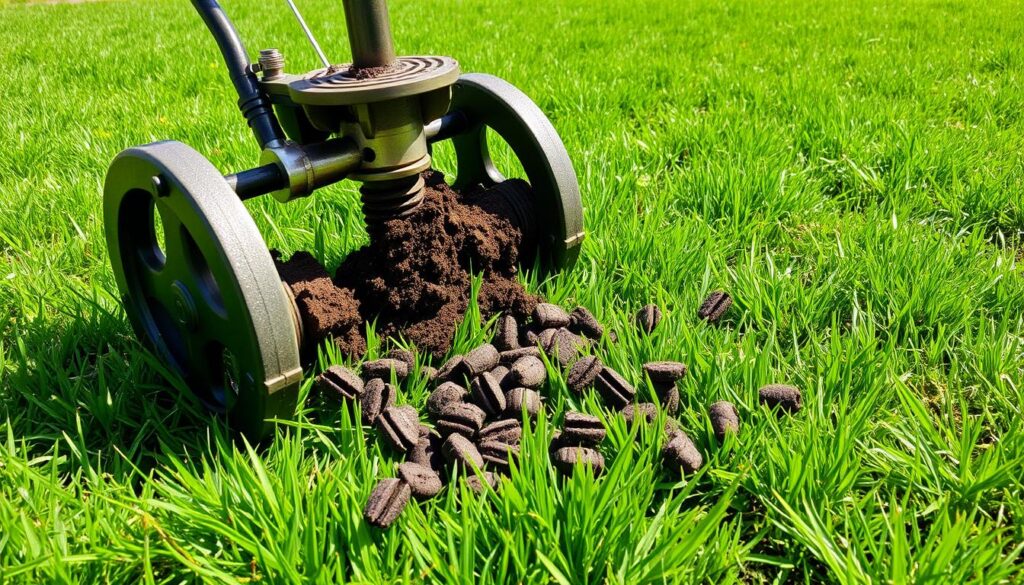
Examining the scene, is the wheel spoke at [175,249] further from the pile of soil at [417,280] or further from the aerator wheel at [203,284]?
→ the pile of soil at [417,280]

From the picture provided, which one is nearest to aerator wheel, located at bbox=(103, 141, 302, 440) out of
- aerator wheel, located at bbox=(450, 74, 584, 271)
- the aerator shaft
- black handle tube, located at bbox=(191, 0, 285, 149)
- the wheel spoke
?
the wheel spoke

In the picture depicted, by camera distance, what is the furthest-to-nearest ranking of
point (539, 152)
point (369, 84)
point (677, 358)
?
1. point (539, 152)
2. point (677, 358)
3. point (369, 84)

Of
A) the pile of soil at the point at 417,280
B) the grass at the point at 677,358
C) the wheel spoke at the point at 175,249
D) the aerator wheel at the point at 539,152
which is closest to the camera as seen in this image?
the grass at the point at 677,358

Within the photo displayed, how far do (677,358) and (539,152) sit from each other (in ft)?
2.27

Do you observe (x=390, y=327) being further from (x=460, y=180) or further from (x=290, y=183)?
(x=460, y=180)

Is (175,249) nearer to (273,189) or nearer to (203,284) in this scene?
(203,284)

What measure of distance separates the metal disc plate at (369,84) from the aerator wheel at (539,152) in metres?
0.32

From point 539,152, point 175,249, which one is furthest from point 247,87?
point 539,152

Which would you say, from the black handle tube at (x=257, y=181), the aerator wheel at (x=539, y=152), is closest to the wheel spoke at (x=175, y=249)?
the black handle tube at (x=257, y=181)

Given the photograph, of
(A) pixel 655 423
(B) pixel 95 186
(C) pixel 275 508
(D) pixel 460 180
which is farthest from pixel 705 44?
(C) pixel 275 508

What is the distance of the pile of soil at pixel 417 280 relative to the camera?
73.5 inches

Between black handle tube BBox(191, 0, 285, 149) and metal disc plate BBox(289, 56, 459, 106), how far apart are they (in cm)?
23

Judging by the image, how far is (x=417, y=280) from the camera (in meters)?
1.95

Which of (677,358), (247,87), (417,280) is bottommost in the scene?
(677,358)
